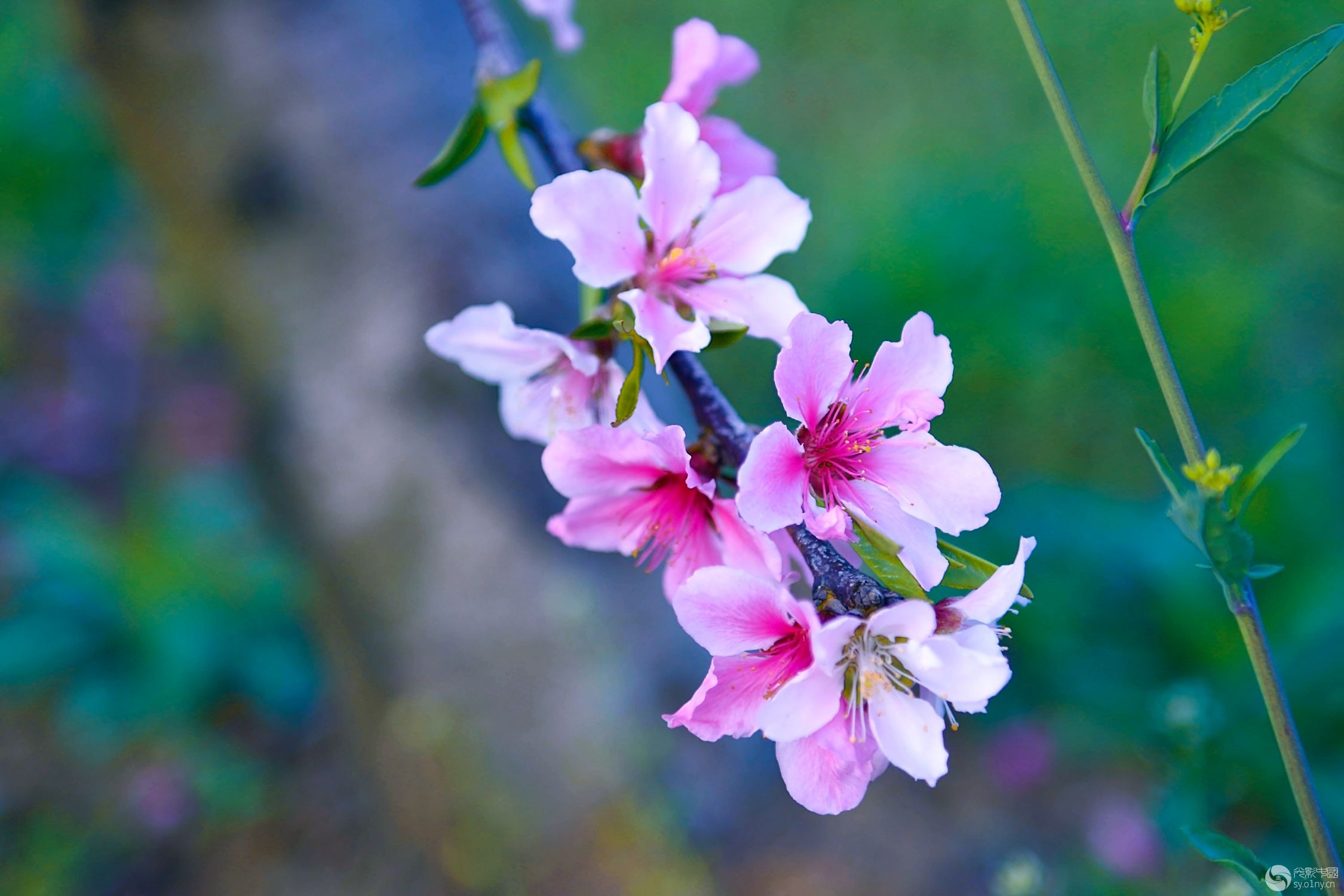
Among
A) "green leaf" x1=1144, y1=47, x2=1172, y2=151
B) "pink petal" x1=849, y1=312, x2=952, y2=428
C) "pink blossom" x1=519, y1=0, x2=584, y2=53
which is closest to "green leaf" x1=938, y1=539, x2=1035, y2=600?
"pink petal" x1=849, y1=312, x2=952, y2=428

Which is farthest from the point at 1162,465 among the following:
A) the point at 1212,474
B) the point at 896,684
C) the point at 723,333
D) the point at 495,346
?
the point at 495,346

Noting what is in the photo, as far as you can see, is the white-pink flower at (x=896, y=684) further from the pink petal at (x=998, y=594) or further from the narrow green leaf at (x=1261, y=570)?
the narrow green leaf at (x=1261, y=570)

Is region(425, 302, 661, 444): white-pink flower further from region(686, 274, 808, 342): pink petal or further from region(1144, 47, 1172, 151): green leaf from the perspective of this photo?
region(1144, 47, 1172, 151): green leaf

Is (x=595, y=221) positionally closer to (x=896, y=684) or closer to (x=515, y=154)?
(x=515, y=154)

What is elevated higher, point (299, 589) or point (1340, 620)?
point (299, 589)

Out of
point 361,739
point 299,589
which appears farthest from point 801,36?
point 361,739

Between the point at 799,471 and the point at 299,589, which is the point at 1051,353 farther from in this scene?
the point at 299,589
